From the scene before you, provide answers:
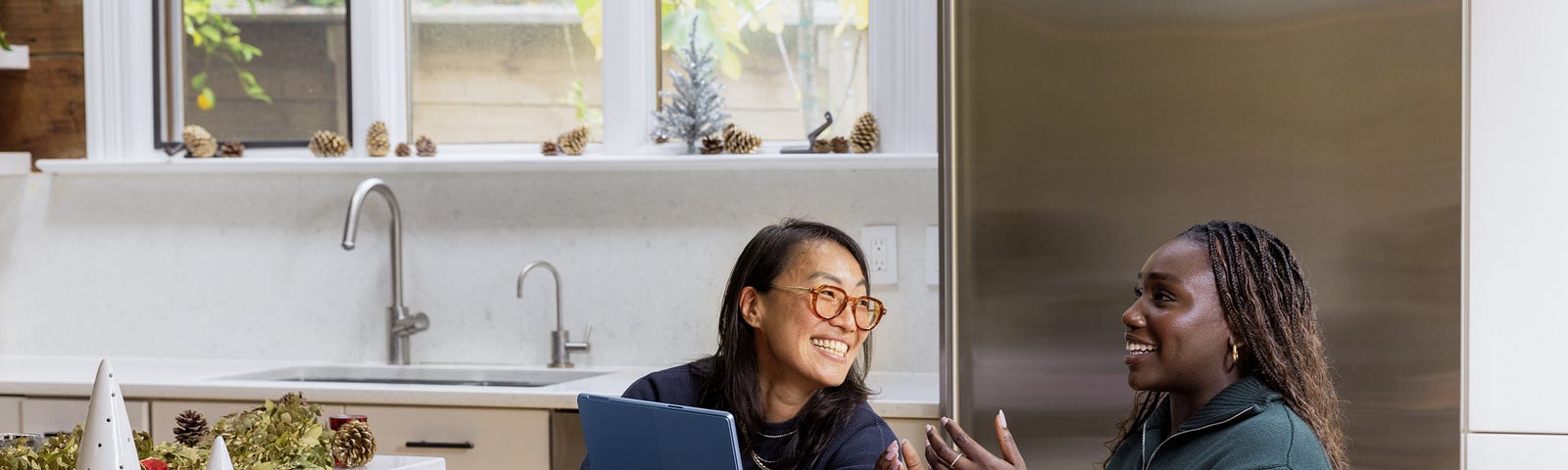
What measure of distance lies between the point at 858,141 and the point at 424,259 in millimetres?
1009

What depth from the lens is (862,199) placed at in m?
2.86

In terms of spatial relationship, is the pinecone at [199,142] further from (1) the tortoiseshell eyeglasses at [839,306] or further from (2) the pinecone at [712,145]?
(1) the tortoiseshell eyeglasses at [839,306]

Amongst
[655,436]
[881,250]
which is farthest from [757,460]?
[881,250]

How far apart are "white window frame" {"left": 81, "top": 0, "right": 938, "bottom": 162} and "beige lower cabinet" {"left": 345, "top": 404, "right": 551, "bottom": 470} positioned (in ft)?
2.45

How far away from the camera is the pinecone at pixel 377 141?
9.80ft

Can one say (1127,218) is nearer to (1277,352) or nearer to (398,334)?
(1277,352)

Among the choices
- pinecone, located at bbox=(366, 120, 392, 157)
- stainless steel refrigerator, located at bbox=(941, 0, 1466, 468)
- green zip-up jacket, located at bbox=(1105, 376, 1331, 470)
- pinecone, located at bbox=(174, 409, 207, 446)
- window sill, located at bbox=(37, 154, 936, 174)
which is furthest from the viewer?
pinecone, located at bbox=(366, 120, 392, 157)

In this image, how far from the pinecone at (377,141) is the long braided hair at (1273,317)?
2187 mm

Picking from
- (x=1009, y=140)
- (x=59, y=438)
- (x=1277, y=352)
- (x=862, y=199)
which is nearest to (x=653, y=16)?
(x=862, y=199)

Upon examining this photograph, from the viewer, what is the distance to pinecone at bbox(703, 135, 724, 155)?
2.86 metres

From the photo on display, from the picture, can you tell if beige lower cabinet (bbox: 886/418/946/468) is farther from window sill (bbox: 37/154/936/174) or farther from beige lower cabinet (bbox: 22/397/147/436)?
beige lower cabinet (bbox: 22/397/147/436)

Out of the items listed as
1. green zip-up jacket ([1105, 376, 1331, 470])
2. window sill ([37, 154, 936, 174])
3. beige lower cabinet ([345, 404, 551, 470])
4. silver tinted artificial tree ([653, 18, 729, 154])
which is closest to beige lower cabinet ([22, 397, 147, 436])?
beige lower cabinet ([345, 404, 551, 470])

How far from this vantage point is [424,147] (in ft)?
9.77

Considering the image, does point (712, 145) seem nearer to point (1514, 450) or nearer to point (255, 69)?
point (255, 69)
